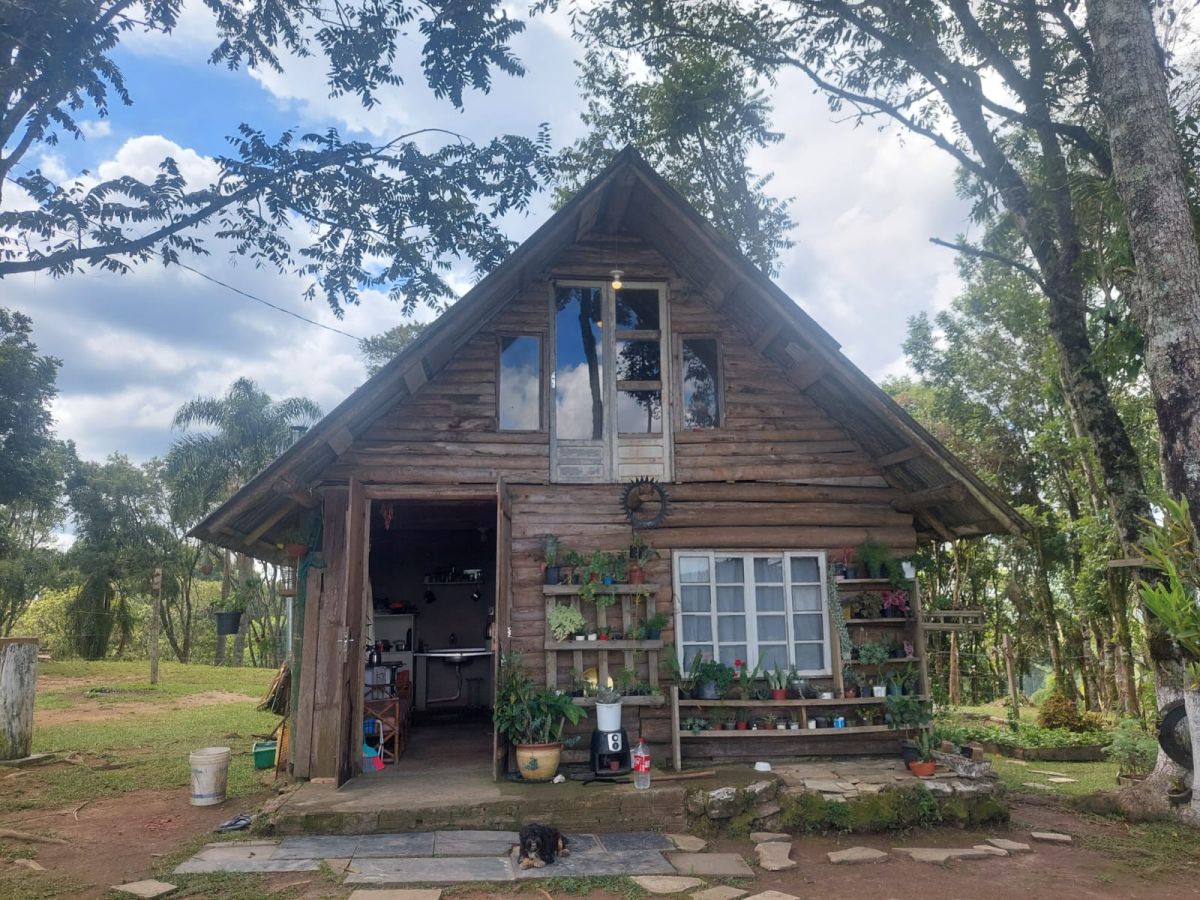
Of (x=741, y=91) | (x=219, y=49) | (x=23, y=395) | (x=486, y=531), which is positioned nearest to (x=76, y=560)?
(x=23, y=395)

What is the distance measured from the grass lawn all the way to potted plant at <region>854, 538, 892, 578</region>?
24.3 feet

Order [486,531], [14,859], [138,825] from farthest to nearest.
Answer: [486,531] → [138,825] → [14,859]

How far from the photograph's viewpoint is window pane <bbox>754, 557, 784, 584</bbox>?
9000mm

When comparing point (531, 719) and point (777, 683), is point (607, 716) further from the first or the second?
point (777, 683)

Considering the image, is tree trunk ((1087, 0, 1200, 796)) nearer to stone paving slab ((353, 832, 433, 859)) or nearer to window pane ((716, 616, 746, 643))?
window pane ((716, 616, 746, 643))

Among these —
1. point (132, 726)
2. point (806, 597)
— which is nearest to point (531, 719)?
point (806, 597)

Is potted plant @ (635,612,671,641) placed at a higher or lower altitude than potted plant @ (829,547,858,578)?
lower

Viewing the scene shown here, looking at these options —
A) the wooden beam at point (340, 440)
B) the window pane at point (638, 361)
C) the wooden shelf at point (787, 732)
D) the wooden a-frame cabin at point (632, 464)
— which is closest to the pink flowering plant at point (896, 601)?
the wooden a-frame cabin at point (632, 464)

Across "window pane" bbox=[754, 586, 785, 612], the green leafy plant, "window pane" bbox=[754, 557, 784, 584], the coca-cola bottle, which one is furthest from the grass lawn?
the green leafy plant

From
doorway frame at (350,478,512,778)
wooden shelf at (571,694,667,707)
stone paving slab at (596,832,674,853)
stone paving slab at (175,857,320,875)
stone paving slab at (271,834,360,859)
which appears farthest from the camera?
wooden shelf at (571,694,667,707)

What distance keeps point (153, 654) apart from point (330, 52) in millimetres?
16679

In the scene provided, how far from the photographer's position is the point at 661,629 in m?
8.55

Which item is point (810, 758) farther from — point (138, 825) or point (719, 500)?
point (138, 825)

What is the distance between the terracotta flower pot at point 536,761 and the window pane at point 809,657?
9.91 feet
